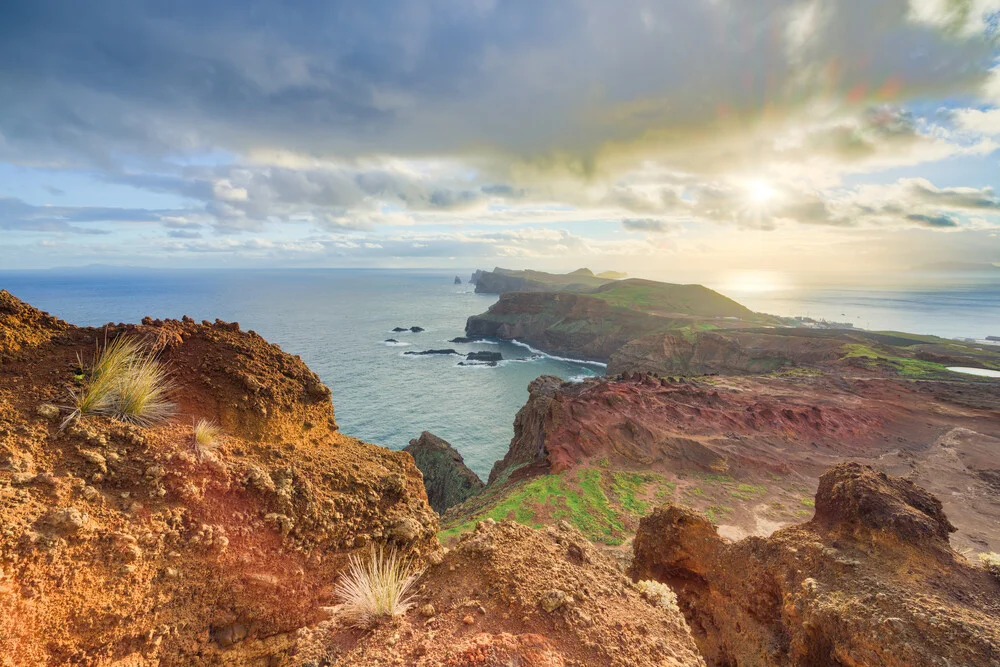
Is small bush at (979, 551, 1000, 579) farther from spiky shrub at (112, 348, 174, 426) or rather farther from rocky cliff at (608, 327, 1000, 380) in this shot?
rocky cliff at (608, 327, 1000, 380)

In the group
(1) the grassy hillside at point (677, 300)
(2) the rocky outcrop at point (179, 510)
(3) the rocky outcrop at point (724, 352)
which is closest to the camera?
(2) the rocky outcrop at point (179, 510)

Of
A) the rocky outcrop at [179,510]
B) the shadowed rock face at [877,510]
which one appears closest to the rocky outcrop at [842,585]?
the shadowed rock face at [877,510]

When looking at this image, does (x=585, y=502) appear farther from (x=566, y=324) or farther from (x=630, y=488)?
(x=566, y=324)

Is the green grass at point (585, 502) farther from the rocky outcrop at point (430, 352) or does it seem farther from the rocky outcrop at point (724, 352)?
the rocky outcrop at point (430, 352)

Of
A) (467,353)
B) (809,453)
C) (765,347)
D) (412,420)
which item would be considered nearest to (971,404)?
(809,453)

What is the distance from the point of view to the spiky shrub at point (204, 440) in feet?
14.4

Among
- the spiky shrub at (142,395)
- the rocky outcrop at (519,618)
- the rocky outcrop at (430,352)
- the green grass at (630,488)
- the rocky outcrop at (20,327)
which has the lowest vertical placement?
the rocky outcrop at (430,352)

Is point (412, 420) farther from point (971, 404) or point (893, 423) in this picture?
point (971, 404)

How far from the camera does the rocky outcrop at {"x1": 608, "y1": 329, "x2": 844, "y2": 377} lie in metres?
56.2

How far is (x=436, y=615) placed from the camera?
14.6 feet

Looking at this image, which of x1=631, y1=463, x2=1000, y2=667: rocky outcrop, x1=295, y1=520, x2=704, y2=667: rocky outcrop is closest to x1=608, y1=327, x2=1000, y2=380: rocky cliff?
x1=631, y1=463, x2=1000, y2=667: rocky outcrop

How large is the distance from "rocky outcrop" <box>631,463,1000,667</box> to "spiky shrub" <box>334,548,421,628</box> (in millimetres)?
6656

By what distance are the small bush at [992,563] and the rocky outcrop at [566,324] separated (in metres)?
74.6

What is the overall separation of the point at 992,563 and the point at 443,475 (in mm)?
27339
